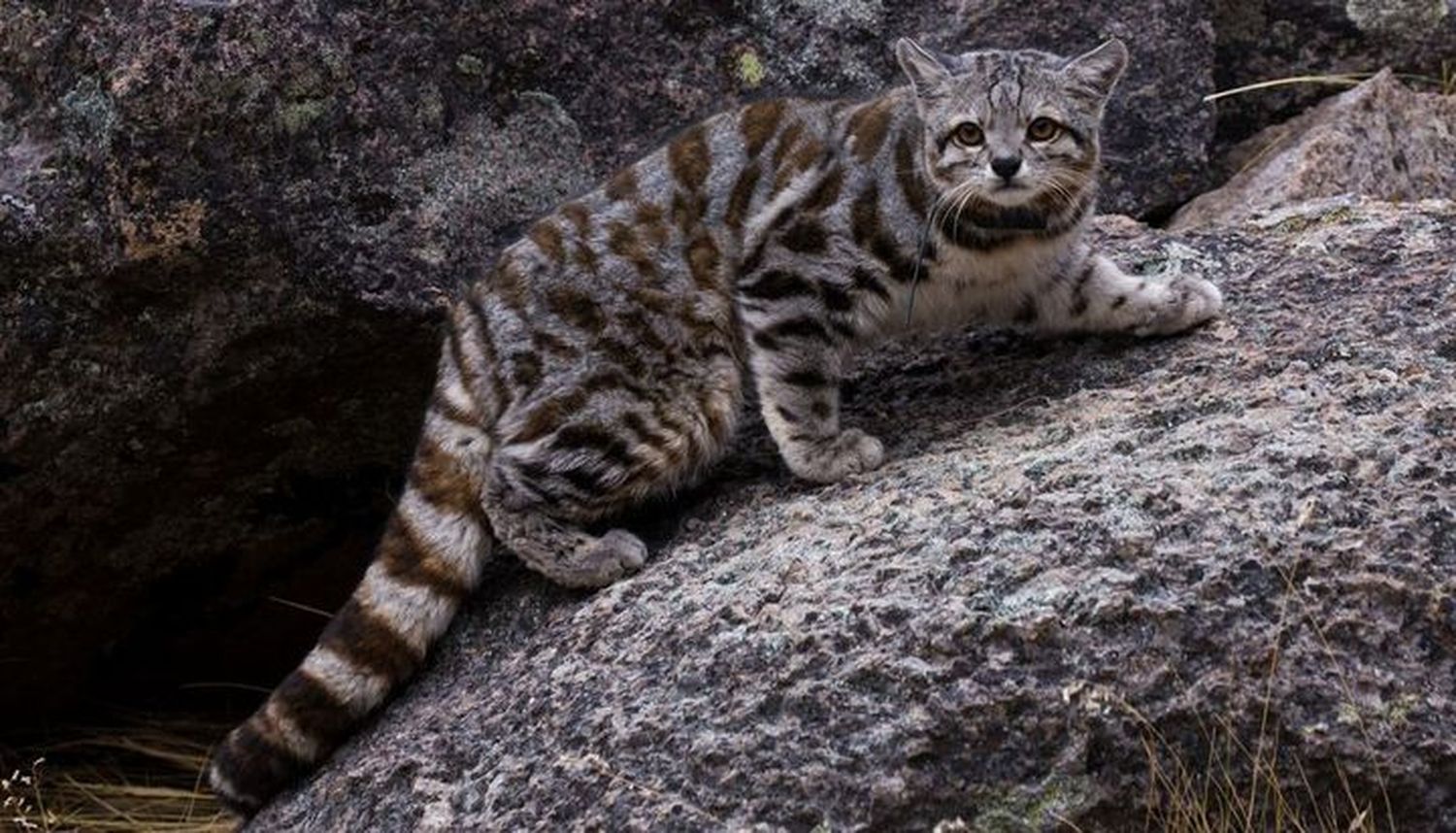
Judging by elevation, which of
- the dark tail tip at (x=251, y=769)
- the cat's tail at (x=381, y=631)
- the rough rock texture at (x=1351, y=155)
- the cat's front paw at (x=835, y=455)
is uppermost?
the rough rock texture at (x=1351, y=155)

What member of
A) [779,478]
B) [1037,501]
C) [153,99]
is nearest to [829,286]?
[779,478]

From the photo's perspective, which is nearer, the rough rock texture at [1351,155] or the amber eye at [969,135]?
the amber eye at [969,135]

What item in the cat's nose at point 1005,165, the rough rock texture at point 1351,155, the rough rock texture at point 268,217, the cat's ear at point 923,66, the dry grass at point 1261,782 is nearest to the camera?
the dry grass at point 1261,782

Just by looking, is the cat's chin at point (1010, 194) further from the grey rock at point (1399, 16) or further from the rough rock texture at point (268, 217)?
the grey rock at point (1399, 16)

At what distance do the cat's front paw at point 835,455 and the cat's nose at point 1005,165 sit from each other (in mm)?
659

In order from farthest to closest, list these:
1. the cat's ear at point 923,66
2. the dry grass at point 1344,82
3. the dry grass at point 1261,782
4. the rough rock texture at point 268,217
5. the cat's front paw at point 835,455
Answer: the dry grass at point 1344,82 → the rough rock texture at point 268,217 → the cat's ear at point 923,66 → the cat's front paw at point 835,455 → the dry grass at point 1261,782

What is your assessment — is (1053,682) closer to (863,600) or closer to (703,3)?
(863,600)

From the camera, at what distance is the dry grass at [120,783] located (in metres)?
5.73

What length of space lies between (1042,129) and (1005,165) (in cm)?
17

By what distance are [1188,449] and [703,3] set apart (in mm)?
2330

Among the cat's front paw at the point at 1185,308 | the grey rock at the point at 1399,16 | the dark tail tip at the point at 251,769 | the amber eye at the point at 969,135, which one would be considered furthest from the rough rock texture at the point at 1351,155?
the dark tail tip at the point at 251,769

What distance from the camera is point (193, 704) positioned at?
21.0 feet

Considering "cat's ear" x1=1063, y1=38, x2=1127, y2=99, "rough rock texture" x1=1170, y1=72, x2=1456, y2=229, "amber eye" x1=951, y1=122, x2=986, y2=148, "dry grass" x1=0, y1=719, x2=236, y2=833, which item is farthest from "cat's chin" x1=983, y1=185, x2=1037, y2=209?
"dry grass" x1=0, y1=719, x2=236, y2=833

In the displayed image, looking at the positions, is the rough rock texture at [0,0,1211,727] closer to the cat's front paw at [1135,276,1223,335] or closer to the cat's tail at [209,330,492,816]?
the cat's tail at [209,330,492,816]
